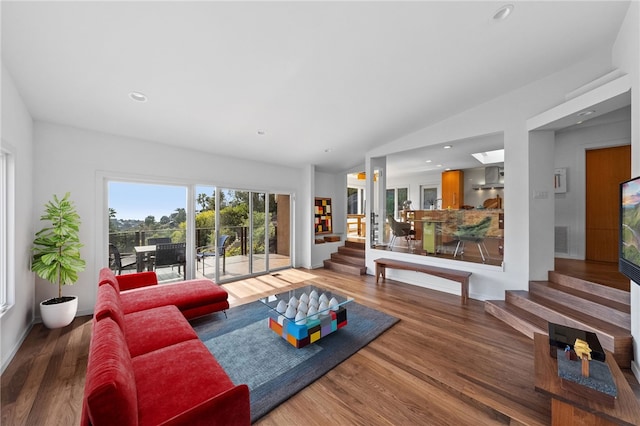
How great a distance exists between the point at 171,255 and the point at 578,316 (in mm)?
5795

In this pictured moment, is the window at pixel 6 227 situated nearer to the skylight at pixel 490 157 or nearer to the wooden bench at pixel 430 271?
the wooden bench at pixel 430 271

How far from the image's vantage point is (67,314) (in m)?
2.95

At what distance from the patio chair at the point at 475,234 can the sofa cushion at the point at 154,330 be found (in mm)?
4335

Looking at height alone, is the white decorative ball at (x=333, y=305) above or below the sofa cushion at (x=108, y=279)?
below

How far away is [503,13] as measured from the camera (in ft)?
7.31

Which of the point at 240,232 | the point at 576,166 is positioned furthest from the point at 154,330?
the point at 576,166

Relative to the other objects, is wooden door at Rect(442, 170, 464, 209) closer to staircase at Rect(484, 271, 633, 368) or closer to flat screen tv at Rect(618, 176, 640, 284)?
staircase at Rect(484, 271, 633, 368)

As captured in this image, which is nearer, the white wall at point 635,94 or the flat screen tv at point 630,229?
the flat screen tv at point 630,229

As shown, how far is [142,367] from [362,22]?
3.22m

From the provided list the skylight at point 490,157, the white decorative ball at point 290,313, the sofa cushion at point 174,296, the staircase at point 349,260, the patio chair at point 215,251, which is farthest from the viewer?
the skylight at point 490,157

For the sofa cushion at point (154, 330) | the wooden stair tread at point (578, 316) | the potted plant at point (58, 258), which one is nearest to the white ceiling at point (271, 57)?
the potted plant at point (58, 258)

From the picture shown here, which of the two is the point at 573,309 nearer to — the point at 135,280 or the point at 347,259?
the point at 347,259

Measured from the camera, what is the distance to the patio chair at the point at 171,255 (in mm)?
4207

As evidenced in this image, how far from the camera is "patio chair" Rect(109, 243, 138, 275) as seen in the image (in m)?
3.72
